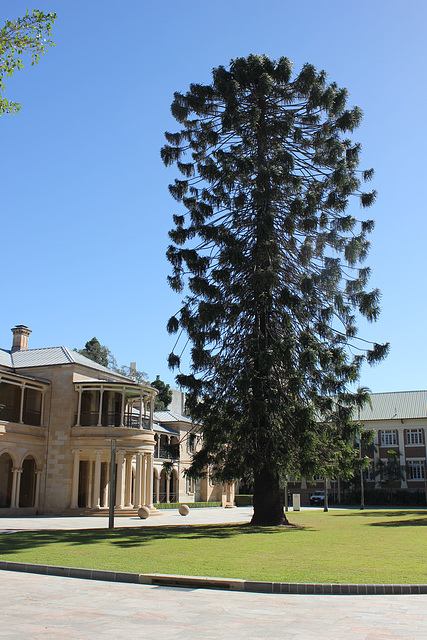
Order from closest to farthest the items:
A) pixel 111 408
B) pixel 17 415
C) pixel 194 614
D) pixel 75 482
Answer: pixel 194 614 < pixel 75 482 < pixel 17 415 < pixel 111 408

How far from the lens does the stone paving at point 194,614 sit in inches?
263

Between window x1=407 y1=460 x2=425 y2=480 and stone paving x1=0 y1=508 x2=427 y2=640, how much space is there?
61298 mm

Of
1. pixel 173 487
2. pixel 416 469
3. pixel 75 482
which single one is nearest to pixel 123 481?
pixel 75 482

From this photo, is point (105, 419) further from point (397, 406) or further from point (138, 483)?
point (397, 406)

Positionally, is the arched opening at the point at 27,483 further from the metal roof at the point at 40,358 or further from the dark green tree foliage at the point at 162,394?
the dark green tree foliage at the point at 162,394

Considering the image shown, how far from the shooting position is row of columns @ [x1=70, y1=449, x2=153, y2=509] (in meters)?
36.3

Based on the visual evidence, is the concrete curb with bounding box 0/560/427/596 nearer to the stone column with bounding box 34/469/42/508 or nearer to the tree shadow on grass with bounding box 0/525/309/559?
the tree shadow on grass with bounding box 0/525/309/559

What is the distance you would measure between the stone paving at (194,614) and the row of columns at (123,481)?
26.6m

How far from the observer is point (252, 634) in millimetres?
6703

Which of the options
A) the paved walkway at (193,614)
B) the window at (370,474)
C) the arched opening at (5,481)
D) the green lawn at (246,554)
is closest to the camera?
the paved walkway at (193,614)

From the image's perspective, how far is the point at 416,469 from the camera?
66562 mm

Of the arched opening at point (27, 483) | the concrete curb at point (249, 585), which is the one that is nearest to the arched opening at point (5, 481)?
the arched opening at point (27, 483)

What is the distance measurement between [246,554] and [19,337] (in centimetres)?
3415

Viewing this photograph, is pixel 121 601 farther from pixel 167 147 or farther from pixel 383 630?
pixel 167 147
